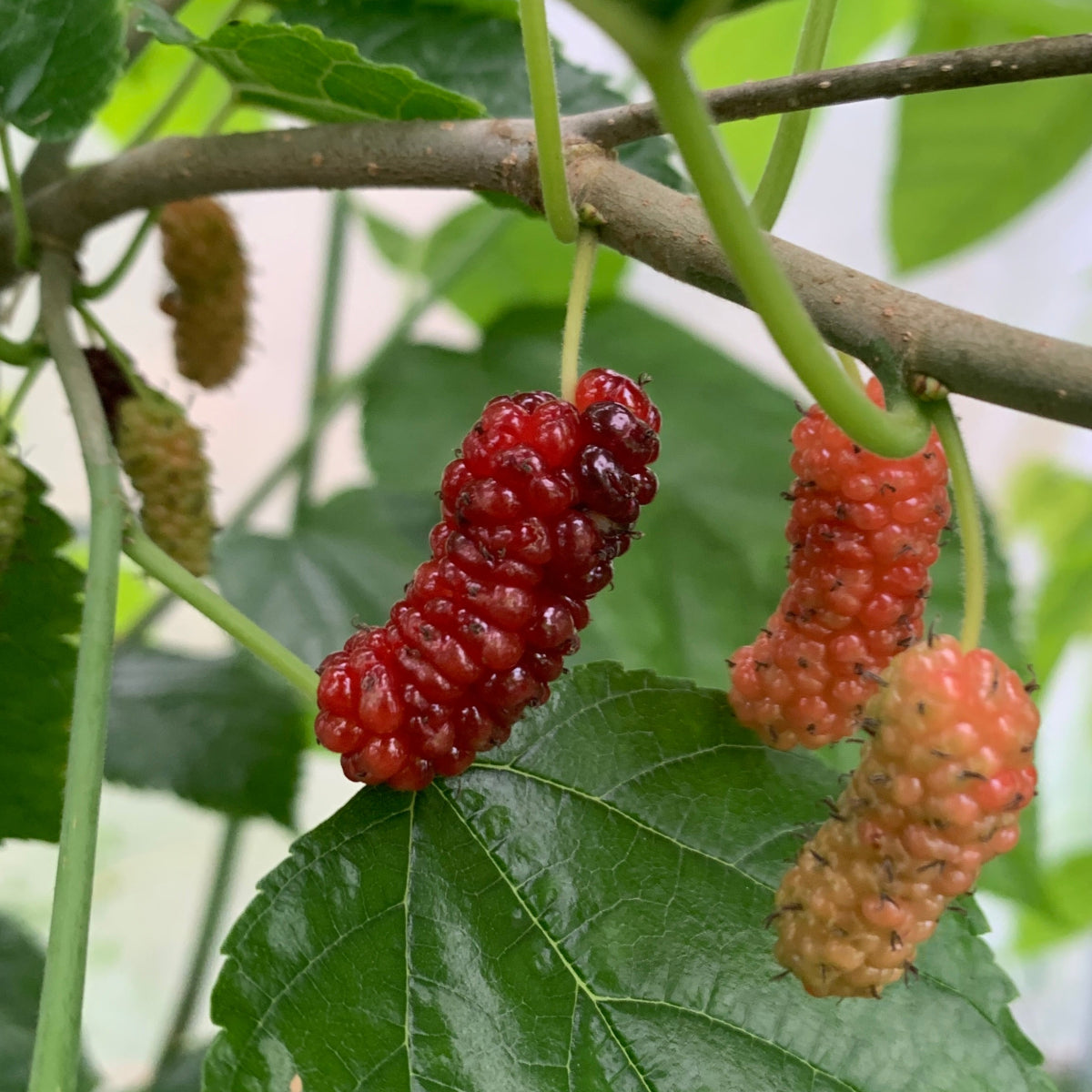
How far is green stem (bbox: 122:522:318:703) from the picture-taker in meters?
0.36

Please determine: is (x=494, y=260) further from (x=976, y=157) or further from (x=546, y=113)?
(x=546, y=113)

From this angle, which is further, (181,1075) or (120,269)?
(181,1075)

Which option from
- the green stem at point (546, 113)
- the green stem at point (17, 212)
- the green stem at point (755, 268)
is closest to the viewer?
the green stem at point (755, 268)

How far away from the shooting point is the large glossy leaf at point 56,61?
0.38 meters

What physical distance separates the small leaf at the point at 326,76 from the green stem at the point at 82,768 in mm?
131

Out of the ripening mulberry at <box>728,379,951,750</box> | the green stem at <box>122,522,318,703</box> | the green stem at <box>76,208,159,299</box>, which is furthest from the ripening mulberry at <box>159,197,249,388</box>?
the ripening mulberry at <box>728,379,951,750</box>

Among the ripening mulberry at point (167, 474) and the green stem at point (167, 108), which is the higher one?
the green stem at point (167, 108)

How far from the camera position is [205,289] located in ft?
1.92

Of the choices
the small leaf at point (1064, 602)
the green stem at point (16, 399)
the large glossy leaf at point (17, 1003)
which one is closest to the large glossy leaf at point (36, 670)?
the green stem at point (16, 399)

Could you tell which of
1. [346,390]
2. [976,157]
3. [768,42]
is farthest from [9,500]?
[976,157]

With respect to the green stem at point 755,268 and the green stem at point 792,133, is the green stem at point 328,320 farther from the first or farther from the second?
the green stem at point 755,268

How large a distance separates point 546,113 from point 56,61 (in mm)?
202

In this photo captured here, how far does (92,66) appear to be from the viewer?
0.39 m

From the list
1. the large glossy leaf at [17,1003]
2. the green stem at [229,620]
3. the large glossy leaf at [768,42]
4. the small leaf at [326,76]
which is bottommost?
the large glossy leaf at [17,1003]
